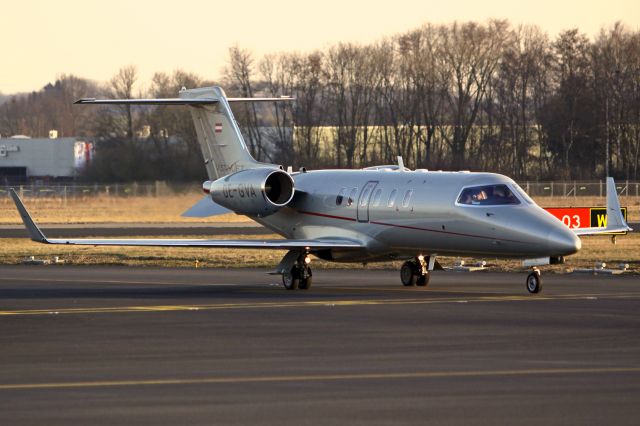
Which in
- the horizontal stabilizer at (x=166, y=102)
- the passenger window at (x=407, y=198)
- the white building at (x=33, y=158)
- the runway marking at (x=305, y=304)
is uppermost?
the white building at (x=33, y=158)

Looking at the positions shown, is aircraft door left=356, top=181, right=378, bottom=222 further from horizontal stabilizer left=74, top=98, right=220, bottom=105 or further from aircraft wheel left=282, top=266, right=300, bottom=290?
horizontal stabilizer left=74, top=98, right=220, bottom=105

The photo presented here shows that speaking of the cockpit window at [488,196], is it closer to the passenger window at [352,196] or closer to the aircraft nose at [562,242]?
the aircraft nose at [562,242]

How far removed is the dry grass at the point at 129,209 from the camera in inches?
2296

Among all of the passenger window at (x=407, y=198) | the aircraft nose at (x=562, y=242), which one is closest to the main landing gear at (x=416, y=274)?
the passenger window at (x=407, y=198)

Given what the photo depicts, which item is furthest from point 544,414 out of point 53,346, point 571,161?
point 571,161

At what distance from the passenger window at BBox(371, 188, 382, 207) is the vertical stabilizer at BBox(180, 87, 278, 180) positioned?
4465mm

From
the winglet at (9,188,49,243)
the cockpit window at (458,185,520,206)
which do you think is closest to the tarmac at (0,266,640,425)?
the winglet at (9,188,49,243)

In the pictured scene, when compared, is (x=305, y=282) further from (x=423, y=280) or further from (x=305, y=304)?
(x=305, y=304)

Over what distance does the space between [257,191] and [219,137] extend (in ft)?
12.2

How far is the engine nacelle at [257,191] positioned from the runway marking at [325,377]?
46.5ft

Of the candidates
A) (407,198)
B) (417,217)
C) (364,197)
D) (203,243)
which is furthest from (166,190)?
(417,217)

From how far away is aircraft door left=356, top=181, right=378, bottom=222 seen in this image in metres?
26.5

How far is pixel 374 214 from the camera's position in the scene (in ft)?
86.1

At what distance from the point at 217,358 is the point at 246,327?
11.7ft
